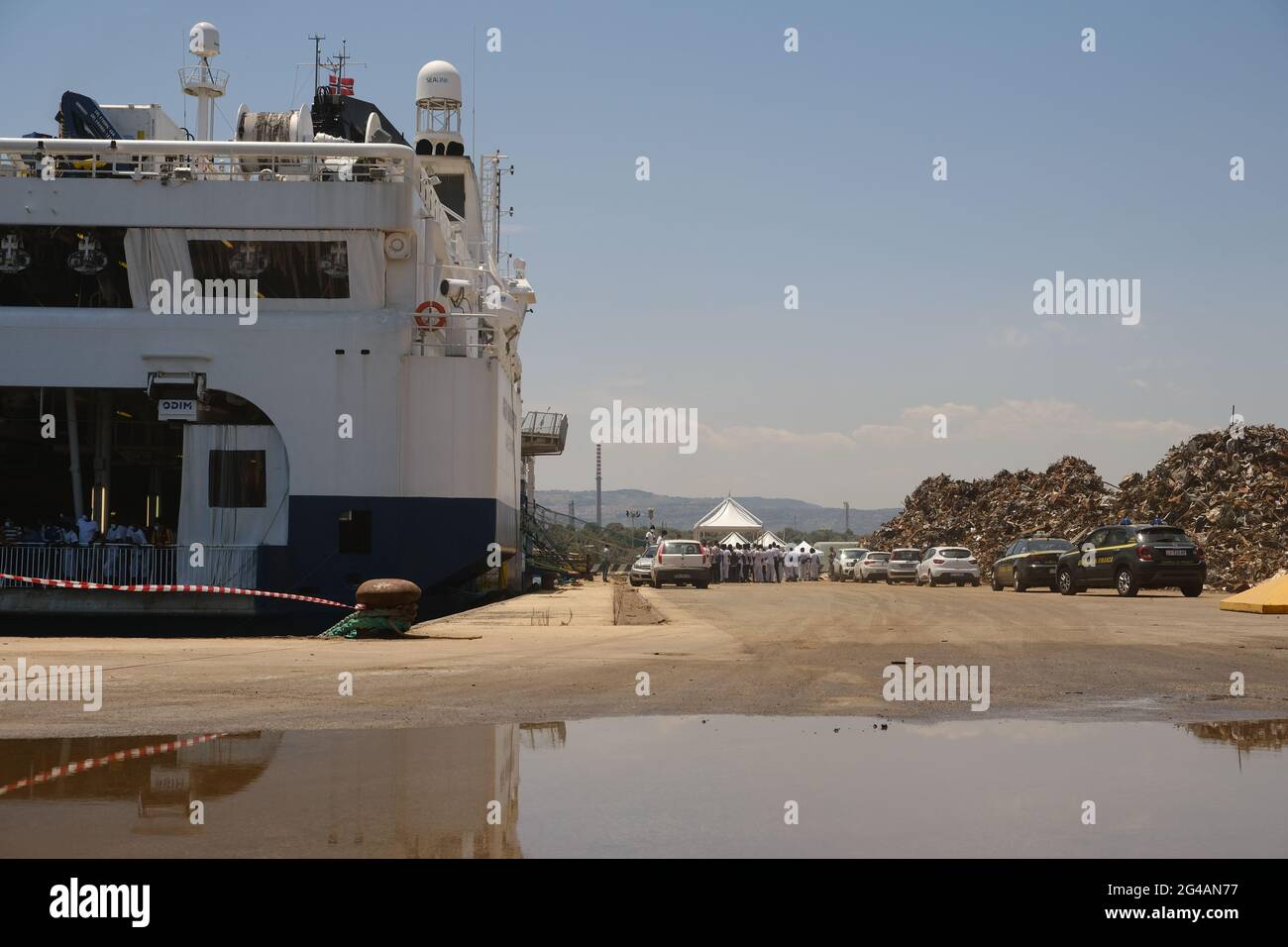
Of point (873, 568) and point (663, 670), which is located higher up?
point (663, 670)

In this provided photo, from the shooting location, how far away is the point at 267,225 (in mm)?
25297

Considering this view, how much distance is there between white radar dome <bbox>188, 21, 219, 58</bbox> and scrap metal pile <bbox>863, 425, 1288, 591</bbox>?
30084 mm

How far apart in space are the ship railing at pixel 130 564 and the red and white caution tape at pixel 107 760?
16.6 m

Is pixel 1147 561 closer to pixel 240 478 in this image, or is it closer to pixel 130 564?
pixel 240 478

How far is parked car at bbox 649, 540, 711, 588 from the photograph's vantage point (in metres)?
41.4

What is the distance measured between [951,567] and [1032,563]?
312 inches

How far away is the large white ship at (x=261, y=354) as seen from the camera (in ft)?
81.6

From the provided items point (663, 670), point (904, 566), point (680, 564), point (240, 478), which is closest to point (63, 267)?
point (240, 478)

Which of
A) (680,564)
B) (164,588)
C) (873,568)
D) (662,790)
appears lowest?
(873,568)

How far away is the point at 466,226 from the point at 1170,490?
23903 mm

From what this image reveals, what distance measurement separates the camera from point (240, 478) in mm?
25312

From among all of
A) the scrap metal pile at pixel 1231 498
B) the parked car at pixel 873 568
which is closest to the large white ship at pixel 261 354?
the scrap metal pile at pixel 1231 498
